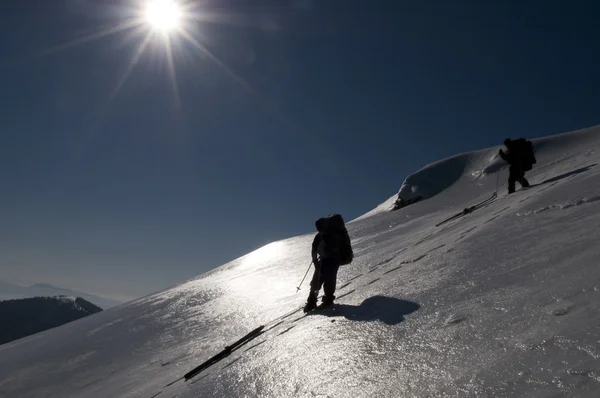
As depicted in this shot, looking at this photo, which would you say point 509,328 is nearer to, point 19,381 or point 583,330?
point 583,330

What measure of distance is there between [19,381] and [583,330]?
11.1 meters

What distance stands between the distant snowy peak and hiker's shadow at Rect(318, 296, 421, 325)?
54.5 ft

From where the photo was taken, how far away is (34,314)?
14138 cm

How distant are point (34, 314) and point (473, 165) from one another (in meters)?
161

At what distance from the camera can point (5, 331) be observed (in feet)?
437

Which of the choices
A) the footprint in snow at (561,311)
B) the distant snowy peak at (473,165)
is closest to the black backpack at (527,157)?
the distant snowy peak at (473,165)

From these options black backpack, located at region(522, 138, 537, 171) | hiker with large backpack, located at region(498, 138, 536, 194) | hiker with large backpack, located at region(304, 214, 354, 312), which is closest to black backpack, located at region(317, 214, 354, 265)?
hiker with large backpack, located at region(304, 214, 354, 312)

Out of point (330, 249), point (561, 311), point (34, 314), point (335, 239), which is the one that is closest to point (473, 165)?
point (335, 239)

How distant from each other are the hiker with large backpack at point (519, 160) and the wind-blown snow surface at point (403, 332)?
4.81 meters

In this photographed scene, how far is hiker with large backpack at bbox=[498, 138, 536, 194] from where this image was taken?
46.0 ft

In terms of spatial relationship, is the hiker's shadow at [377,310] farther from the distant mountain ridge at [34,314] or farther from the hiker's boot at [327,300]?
the distant mountain ridge at [34,314]

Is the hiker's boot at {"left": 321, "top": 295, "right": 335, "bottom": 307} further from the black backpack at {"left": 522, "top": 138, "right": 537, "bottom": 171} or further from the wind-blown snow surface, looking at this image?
the black backpack at {"left": 522, "top": 138, "right": 537, "bottom": 171}

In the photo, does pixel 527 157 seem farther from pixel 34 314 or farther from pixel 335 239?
pixel 34 314

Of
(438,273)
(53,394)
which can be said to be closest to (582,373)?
(438,273)
